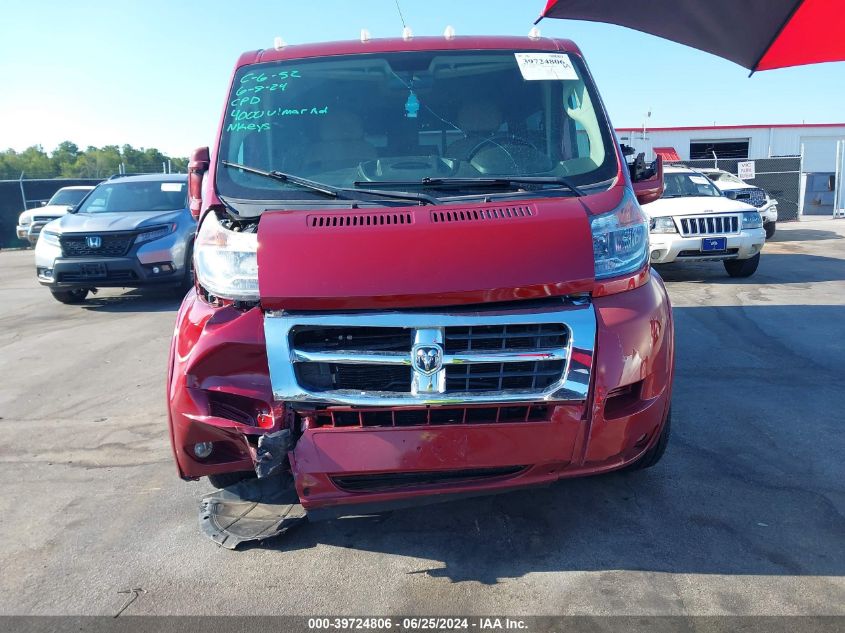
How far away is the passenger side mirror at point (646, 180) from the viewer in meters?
3.64

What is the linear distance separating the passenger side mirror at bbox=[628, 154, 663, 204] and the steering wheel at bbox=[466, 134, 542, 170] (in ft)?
1.78

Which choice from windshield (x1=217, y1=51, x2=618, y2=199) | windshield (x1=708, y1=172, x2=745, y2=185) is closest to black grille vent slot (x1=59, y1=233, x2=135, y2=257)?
windshield (x1=217, y1=51, x2=618, y2=199)

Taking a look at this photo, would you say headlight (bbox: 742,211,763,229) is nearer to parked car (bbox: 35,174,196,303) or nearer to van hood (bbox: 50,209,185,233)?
parked car (bbox: 35,174,196,303)

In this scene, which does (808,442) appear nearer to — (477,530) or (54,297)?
(477,530)

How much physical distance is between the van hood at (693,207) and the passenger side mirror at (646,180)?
642cm

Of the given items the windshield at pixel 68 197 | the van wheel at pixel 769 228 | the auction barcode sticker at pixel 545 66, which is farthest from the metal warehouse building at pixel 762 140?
the auction barcode sticker at pixel 545 66

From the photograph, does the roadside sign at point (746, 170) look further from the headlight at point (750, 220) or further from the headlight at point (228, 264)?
the headlight at point (228, 264)

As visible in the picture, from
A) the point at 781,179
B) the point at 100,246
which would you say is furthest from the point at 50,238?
the point at 781,179

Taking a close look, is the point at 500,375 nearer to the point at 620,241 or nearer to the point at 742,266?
the point at 620,241

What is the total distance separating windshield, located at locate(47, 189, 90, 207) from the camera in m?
19.7

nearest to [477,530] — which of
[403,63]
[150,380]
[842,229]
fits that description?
[403,63]

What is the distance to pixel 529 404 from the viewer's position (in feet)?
8.86

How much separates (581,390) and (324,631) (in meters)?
1.30

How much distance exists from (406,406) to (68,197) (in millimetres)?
20362
